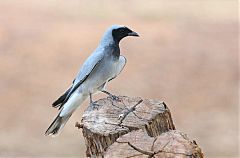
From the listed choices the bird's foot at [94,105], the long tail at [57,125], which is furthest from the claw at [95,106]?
the long tail at [57,125]

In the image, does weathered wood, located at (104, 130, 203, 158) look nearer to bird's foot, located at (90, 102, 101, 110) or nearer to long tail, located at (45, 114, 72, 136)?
bird's foot, located at (90, 102, 101, 110)

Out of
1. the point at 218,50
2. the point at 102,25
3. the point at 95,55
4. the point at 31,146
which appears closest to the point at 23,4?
the point at 102,25

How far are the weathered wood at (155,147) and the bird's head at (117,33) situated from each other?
4.90 feet

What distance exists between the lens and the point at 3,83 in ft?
41.0

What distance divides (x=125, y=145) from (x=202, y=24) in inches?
514

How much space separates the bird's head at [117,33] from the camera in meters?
5.26

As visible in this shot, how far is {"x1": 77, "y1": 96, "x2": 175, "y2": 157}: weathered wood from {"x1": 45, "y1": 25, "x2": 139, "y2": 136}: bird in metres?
0.84

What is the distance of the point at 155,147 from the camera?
3.77 metres

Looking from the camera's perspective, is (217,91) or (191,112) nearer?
(191,112)

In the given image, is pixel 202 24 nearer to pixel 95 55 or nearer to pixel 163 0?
pixel 163 0

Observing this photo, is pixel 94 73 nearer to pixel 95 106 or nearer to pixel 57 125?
pixel 57 125

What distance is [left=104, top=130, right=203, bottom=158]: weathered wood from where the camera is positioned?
12.2 feet

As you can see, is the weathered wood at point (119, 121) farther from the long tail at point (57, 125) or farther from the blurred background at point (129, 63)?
the blurred background at point (129, 63)

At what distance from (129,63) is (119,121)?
9660mm
